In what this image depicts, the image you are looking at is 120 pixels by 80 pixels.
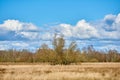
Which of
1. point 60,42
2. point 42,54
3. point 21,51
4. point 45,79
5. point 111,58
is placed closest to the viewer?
point 45,79

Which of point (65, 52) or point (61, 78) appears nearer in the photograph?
point (61, 78)

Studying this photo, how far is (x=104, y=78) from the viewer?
27234 millimetres

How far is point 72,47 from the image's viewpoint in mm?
97000

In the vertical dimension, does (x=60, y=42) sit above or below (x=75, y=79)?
above

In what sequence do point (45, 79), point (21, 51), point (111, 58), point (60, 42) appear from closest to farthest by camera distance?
point (45, 79) < point (60, 42) < point (111, 58) < point (21, 51)

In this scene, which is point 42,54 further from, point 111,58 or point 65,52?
point 111,58

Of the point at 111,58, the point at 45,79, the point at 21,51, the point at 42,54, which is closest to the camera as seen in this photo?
the point at 45,79

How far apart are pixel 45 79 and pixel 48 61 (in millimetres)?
78282

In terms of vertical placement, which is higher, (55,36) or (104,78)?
(55,36)

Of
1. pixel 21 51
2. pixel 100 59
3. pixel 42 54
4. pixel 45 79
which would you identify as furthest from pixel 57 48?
pixel 21 51

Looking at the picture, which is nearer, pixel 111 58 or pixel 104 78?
pixel 104 78

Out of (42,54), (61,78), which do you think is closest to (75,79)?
(61,78)

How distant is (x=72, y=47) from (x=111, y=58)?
5982 cm

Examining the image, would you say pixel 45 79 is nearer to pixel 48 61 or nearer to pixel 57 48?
pixel 57 48
